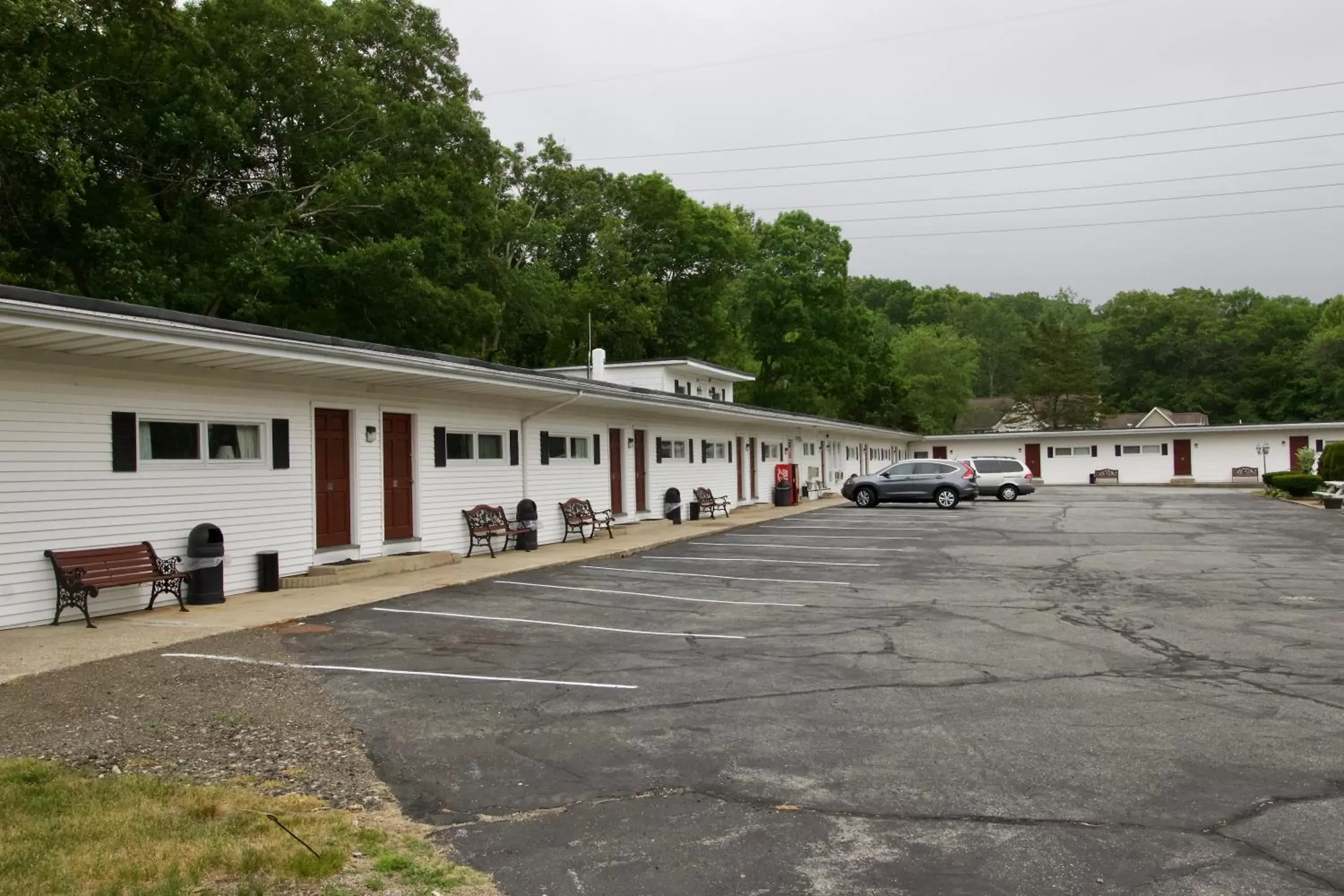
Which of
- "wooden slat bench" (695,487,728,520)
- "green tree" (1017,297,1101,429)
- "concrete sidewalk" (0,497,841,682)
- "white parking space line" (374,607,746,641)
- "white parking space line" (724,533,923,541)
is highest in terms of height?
"green tree" (1017,297,1101,429)

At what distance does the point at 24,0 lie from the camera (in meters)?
16.6

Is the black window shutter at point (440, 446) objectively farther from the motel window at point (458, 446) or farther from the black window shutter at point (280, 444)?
the black window shutter at point (280, 444)

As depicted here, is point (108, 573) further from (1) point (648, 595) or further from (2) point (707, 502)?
(2) point (707, 502)

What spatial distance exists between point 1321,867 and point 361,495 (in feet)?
41.3

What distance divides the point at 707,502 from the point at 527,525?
9708 millimetres

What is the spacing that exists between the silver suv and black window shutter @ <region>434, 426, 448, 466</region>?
2398cm

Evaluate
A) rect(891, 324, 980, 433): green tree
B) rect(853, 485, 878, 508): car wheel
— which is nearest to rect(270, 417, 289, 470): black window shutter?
rect(853, 485, 878, 508): car wheel

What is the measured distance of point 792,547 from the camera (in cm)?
1880

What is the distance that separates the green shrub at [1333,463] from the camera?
3209 centimetres

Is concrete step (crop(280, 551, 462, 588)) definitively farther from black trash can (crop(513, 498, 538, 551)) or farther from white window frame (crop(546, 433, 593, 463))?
white window frame (crop(546, 433, 593, 463))

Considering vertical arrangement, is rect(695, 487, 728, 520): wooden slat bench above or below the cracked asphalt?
above

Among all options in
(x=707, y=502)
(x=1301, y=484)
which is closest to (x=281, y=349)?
(x=707, y=502)

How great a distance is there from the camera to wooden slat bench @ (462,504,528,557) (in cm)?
1627

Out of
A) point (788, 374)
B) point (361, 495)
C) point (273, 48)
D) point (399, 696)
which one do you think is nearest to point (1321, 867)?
point (399, 696)
